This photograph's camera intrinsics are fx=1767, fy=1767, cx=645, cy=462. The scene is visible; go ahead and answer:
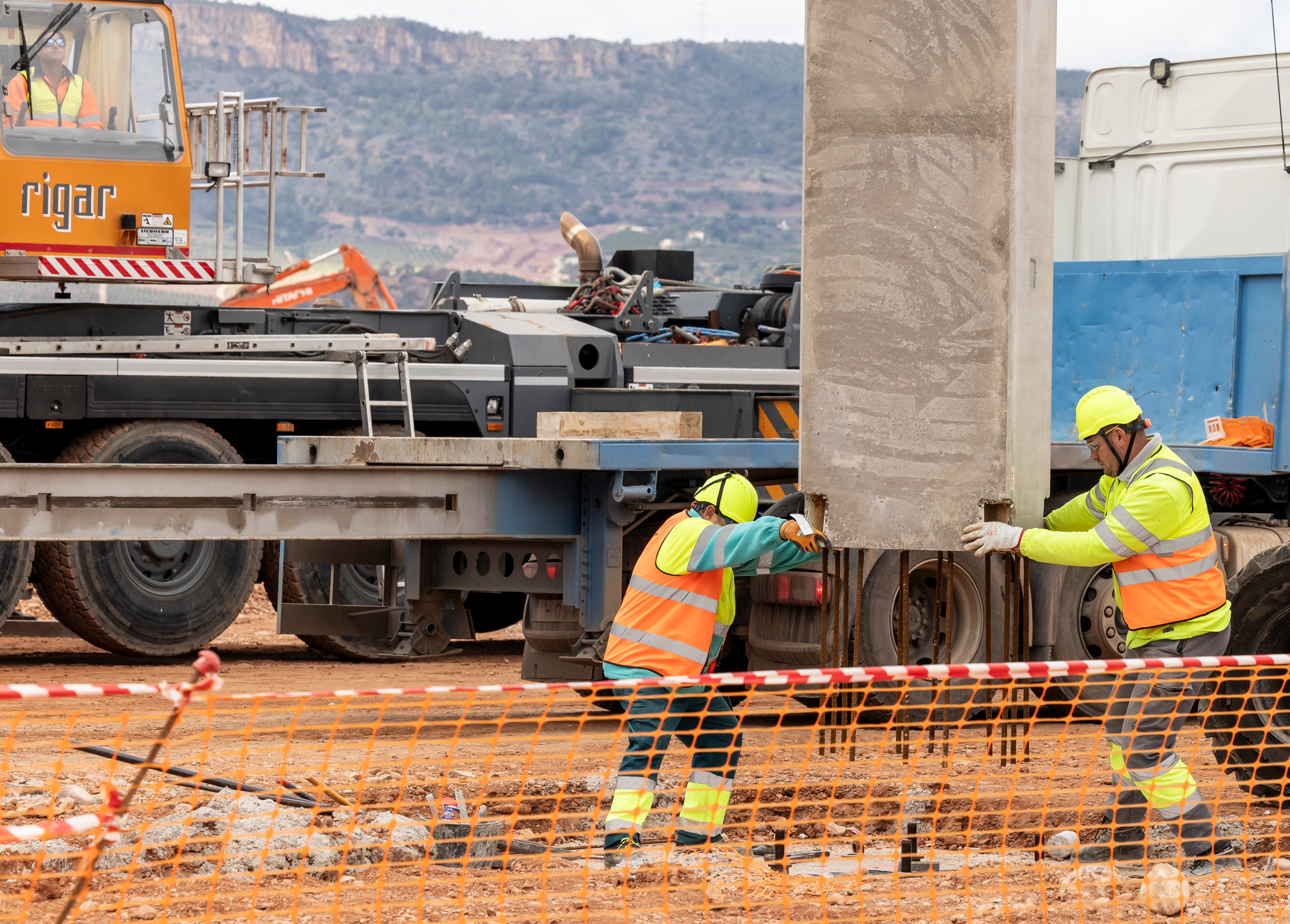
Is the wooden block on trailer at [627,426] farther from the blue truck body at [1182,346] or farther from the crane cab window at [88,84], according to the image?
the crane cab window at [88,84]

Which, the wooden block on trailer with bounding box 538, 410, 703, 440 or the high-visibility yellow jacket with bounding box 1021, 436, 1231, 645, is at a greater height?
the wooden block on trailer with bounding box 538, 410, 703, 440

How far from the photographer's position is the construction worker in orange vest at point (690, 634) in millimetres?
6398

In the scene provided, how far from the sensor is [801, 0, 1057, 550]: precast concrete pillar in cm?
615

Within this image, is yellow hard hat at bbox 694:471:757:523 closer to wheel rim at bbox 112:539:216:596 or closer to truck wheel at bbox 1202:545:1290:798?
truck wheel at bbox 1202:545:1290:798

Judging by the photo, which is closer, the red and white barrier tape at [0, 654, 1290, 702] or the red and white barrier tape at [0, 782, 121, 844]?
the red and white barrier tape at [0, 782, 121, 844]

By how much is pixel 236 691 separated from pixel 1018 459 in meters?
5.03

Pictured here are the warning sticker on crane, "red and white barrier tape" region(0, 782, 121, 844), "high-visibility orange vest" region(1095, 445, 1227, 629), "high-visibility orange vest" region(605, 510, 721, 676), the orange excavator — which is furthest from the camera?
the orange excavator

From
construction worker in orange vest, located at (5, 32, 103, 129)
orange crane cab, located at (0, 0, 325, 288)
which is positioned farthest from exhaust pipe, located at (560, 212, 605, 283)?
construction worker in orange vest, located at (5, 32, 103, 129)

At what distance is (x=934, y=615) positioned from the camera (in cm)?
866

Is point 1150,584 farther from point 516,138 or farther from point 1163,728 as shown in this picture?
point 516,138

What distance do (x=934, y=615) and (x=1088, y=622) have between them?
2.55ft

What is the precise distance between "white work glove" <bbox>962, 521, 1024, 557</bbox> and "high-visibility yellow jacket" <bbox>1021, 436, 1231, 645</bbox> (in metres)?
0.03

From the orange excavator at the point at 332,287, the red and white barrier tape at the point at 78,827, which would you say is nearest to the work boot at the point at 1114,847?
the red and white barrier tape at the point at 78,827

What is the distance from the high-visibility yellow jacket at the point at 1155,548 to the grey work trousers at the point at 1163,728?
7 centimetres
